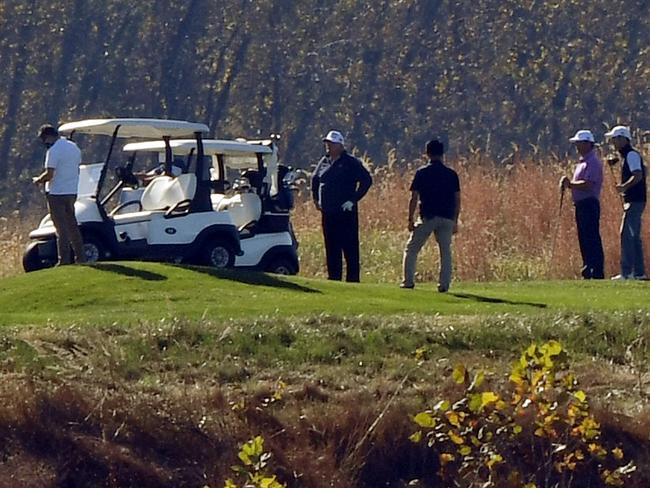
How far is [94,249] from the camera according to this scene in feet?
65.6

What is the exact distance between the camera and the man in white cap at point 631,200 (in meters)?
19.5

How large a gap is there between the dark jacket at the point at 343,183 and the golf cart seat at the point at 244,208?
316 cm

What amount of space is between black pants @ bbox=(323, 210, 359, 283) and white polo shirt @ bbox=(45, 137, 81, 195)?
2.91m

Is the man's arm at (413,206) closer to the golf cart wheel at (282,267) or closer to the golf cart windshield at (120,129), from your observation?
the golf cart windshield at (120,129)

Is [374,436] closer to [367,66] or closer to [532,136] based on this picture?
[532,136]

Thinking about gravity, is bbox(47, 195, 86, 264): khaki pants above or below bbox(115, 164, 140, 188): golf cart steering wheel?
below

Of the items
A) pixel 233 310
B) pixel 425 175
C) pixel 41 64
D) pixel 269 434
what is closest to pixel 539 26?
pixel 41 64

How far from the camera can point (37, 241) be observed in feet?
67.6

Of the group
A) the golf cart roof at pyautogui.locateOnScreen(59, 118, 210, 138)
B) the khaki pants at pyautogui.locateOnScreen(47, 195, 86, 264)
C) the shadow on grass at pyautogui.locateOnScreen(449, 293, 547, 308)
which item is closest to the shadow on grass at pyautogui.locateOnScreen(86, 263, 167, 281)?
the khaki pants at pyautogui.locateOnScreen(47, 195, 86, 264)

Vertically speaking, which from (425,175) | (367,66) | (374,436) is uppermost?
(367,66)

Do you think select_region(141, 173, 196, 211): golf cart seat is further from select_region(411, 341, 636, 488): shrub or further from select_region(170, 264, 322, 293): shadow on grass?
select_region(411, 341, 636, 488): shrub

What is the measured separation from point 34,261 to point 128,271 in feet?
13.1

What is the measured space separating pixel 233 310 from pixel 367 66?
29527 millimetres

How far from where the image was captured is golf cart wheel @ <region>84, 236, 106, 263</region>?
65.2 feet
